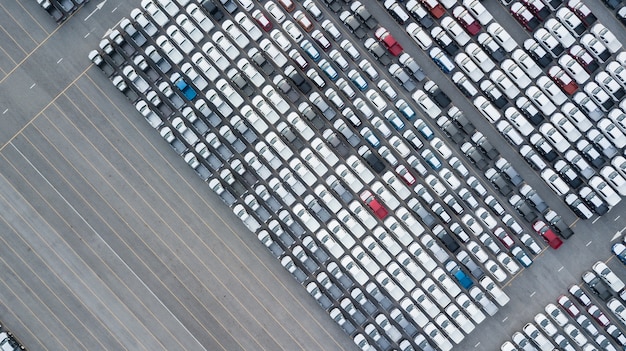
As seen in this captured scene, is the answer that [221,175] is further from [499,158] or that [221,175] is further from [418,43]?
[499,158]

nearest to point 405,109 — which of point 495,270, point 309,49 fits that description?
point 309,49

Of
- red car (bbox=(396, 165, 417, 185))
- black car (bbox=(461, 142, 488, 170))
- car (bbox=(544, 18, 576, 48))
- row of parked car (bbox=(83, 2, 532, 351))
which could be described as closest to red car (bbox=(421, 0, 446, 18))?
car (bbox=(544, 18, 576, 48))

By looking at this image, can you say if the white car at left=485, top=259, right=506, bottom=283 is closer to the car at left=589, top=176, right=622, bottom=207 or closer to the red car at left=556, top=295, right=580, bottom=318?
the red car at left=556, top=295, right=580, bottom=318

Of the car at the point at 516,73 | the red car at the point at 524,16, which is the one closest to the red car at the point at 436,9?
the red car at the point at 524,16

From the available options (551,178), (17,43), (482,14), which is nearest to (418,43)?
(482,14)

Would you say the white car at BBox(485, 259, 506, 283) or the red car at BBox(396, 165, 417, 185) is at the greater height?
the red car at BBox(396, 165, 417, 185)

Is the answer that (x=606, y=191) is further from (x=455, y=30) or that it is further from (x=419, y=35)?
(x=419, y=35)
